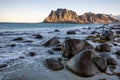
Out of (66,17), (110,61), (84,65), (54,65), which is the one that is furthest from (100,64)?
(66,17)

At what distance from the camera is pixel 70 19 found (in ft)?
531

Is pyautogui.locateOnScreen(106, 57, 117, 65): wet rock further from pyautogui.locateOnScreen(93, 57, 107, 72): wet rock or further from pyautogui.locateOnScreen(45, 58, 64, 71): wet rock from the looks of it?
pyautogui.locateOnScreen(45, 58, 64, 71): wet rock

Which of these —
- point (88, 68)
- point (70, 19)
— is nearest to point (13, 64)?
point (88, 68)

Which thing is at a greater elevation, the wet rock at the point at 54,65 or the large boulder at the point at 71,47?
the large boulder at the point at 71,47

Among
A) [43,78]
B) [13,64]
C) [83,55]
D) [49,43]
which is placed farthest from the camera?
[49,43]

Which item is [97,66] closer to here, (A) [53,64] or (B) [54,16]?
(A) [53,64]

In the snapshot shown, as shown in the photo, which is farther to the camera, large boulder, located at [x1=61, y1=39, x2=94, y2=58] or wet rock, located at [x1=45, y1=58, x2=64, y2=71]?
large boulder, located at [x1=61, y1=39, x2=94, y2=58]

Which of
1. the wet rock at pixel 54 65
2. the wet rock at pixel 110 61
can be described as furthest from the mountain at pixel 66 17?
the wet rock at pixel 54 65

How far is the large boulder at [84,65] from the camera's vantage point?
670cm

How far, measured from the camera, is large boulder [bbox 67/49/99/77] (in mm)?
6695

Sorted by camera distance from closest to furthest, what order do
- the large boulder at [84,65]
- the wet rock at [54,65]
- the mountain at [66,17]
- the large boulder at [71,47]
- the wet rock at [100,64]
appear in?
the large boulder at [84,65], the wet rock at [100,64], the wet rock at [54,65], the large boulder at [71,47], the mountain at [66,17]

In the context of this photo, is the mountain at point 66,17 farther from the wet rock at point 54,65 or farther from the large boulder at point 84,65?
the large boulder at point 84,65

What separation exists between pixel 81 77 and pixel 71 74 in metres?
0.43

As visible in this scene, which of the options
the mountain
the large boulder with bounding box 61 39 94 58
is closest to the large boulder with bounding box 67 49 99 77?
the large boulder with bounding box 61 39 94 58
